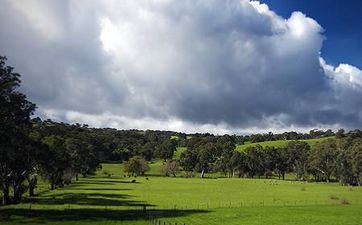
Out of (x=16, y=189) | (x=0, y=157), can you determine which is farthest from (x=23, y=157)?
(x=0, y=157)

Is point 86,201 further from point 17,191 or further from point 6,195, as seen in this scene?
point 6,195

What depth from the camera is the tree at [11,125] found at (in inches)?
2547

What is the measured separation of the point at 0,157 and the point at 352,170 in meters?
145

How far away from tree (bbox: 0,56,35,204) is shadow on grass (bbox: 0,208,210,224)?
796cm

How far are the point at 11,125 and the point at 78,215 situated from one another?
15274mm

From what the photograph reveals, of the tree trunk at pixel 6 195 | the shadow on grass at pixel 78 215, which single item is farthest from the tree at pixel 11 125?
the shadow on grass at pixel 78 215

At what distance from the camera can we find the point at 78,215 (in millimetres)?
65500

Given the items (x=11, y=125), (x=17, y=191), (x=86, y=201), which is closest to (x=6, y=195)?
(x=17, y=191)

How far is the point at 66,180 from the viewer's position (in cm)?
15275

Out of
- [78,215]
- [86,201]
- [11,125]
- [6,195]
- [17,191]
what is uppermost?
[11,125]

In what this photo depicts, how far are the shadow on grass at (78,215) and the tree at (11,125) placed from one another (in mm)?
7965

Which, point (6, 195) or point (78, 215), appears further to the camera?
point (6, 195)

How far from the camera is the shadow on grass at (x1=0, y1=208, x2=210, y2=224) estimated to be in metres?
60.9

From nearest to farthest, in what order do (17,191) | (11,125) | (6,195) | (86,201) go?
(11,125) → (6,195) → (86,201) → (17,191)
